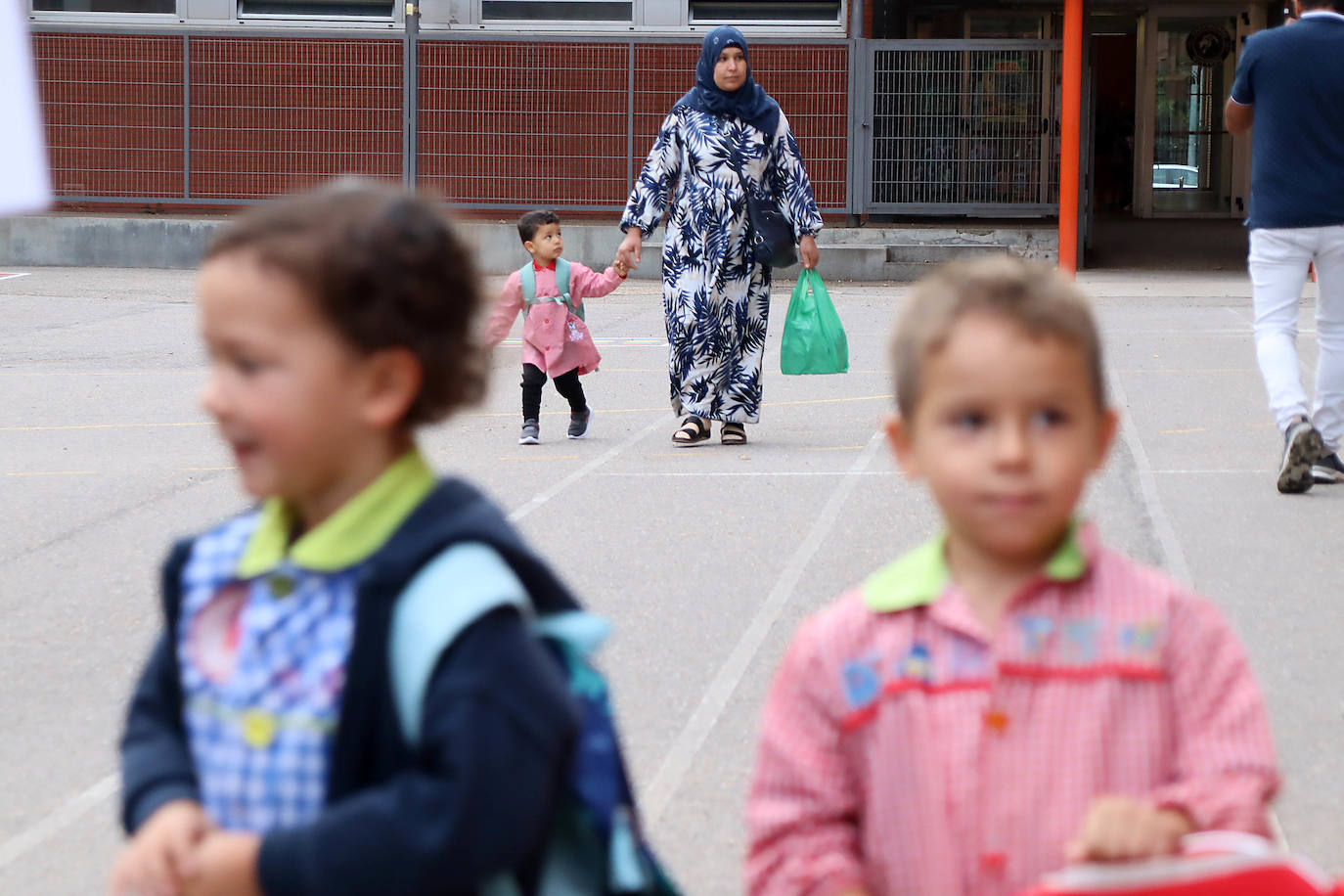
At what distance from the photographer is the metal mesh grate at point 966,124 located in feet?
68.6

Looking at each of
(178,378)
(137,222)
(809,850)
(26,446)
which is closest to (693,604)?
(809,850)

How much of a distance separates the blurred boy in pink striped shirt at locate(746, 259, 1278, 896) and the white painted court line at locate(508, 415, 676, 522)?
521 centimetres

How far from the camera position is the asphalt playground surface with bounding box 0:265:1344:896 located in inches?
167

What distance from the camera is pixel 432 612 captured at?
6.07 feet

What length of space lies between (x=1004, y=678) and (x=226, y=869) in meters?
0.82

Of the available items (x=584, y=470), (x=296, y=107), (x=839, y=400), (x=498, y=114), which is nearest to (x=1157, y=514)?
(x=584, y=470)

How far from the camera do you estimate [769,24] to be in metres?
22.1

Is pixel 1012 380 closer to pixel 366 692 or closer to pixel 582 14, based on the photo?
pixel 366 692

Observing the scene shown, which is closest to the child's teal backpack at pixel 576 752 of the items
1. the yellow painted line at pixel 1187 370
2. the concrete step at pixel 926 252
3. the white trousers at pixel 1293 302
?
the white trousers at pixel 1293 302

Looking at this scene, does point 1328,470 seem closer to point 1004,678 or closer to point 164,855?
point 1004,678

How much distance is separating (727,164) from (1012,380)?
741 cm

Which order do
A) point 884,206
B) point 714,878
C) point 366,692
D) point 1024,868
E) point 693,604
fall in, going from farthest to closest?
point 884,206 < point 693,604 < point 714,878 < point 1024,868 < point 366,692

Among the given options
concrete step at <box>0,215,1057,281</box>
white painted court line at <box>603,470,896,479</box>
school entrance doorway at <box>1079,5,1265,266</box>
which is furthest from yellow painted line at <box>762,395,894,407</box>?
school entrance doorway at <box>1079,5,1265,266</box>

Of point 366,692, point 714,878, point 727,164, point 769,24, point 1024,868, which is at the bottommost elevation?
point 714,878
